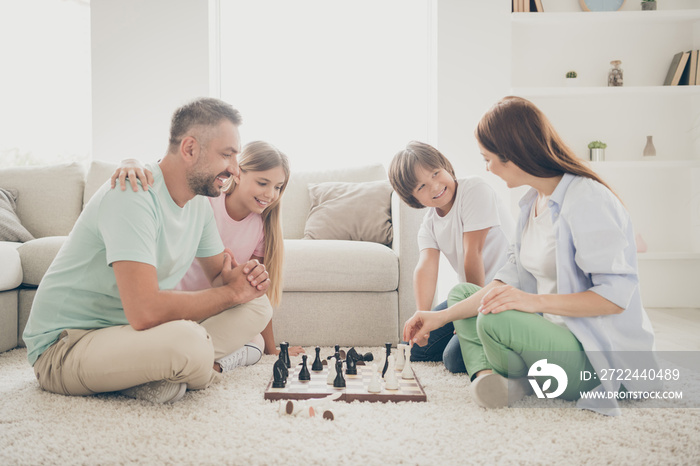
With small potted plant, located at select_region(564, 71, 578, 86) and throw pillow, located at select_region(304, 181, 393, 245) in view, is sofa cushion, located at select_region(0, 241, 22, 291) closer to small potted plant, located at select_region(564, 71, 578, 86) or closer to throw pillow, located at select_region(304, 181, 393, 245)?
throw pillow, located at select_region(304, 181, 393, 245)

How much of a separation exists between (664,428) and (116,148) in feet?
13.0

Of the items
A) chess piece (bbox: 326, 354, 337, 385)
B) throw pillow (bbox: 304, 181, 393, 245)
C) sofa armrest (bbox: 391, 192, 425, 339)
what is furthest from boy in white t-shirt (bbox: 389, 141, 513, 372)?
throw pillow (bbox: 304, 181, 393, 245)

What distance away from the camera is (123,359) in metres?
1.47

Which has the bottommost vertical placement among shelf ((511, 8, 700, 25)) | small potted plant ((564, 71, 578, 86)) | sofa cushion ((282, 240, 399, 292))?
sofa cushion ((282, 240, 399, 292))

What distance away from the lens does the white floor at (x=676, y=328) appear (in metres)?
2.60

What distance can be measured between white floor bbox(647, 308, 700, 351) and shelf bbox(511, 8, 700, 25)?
7.28 ft

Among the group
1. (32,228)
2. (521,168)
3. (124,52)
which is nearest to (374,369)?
(521,168)

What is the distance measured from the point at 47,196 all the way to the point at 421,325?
2.51m

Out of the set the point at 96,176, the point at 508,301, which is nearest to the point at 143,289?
the point at 508,301

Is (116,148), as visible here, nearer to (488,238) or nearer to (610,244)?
(488,238)

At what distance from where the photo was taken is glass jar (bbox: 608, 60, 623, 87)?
400 cm

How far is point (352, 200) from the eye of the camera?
9.81 feet

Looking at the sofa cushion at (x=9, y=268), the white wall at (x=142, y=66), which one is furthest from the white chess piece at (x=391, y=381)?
the white wall at (x=142, y=66)

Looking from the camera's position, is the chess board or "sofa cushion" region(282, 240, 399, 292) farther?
"sofa cushion" region(282, 240, 399, 292)
